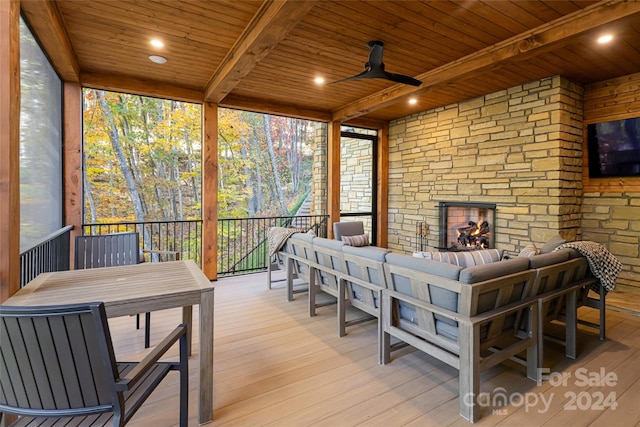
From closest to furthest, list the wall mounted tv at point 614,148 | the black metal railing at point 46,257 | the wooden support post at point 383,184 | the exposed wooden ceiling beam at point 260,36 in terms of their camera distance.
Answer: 1. the black metal railing at point 46,257
2. the exposed wooden ceiling beam at point 260,36
3. the wall mounted tv at point 614,148
4. the wooden support post at point 383,184

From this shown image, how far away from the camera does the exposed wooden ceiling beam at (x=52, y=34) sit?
234 centimetres

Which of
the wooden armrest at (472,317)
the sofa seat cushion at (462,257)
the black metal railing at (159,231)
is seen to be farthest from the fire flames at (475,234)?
the black metal railing at (159,231)

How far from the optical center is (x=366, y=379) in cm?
223

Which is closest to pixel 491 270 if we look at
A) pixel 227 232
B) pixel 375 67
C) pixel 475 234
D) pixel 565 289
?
pixel 565 289

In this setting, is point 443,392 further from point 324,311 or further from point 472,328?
point 324,311

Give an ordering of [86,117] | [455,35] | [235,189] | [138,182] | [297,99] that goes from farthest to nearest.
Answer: [235,189] → [138,182] → [86,117] → [297,99] → [455,35]

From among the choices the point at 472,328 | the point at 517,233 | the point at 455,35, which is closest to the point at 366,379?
the point at 472,328

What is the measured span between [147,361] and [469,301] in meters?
1.66

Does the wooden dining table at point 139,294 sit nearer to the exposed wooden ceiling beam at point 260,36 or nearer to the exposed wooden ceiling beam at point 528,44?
the exposed wooden ceiling beam at point 260,36

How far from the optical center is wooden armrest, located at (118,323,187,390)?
3.91ft

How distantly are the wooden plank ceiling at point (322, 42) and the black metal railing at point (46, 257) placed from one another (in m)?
1.76

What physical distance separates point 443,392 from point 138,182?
7973mm

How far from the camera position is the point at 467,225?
17.7 feet

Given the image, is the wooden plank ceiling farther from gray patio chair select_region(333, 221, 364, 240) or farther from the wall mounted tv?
gray patio chair select_region(333, 221, 364, 240)
